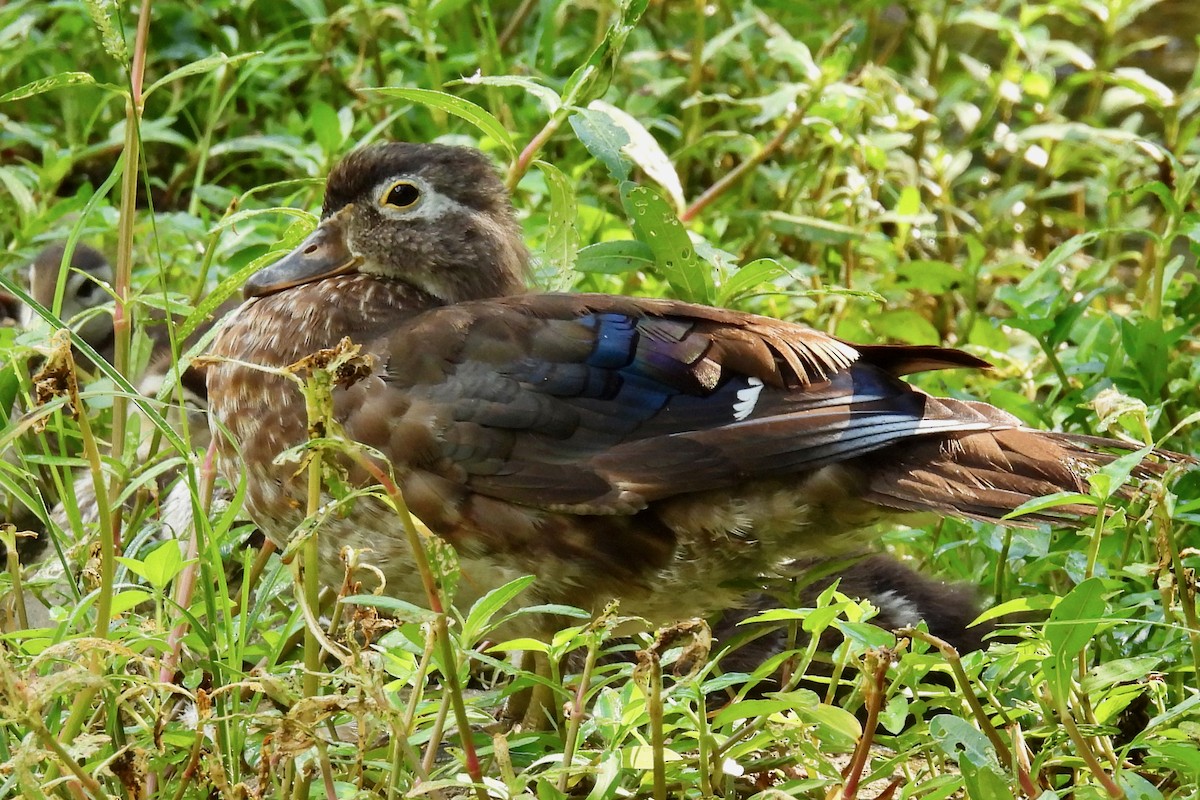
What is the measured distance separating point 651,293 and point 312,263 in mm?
1255

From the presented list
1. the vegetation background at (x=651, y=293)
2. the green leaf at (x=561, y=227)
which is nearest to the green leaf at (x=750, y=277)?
the vegetation background at (x=651, y=293)

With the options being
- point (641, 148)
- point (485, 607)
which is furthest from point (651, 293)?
point (485, 607)

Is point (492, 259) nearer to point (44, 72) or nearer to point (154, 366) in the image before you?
point (154, 366)

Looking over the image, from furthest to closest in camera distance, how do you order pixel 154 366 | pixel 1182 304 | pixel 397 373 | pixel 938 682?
pixel 154 366, pixel 1182 304, pixel 938 682, pixel 397 373

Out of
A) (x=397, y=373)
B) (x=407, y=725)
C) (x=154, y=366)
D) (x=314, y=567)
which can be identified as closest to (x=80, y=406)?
(x=314, y=567)

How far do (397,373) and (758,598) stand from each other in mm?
930

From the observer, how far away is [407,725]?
1797 mm

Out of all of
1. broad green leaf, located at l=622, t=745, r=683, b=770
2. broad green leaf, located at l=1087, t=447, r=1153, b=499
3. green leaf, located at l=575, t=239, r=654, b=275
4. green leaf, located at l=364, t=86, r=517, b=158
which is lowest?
broad green leaf, located at l=622, t=745, r=683, b=770

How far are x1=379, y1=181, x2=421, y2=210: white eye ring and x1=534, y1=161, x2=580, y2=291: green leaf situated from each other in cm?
35

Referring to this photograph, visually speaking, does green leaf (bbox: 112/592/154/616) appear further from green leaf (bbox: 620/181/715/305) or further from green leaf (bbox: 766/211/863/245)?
green leaf (bbox: 766/211/863/245)

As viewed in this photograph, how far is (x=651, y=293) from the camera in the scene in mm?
3973

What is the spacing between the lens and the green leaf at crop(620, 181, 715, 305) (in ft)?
8.73

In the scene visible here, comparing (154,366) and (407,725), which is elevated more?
(407,725)

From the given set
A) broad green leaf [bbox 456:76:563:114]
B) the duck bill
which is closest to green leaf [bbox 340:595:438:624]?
broad green leaf [bbox 456:76:563:114]
